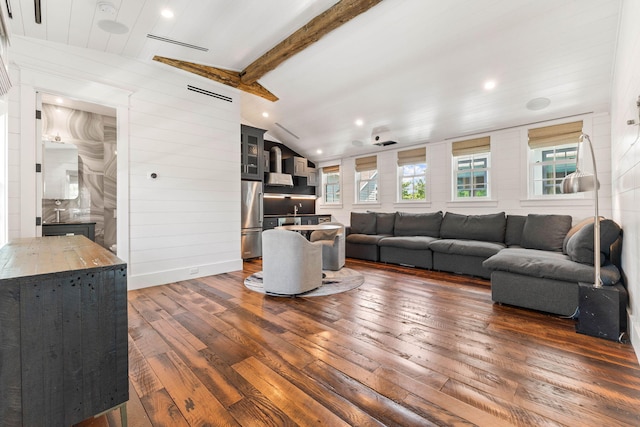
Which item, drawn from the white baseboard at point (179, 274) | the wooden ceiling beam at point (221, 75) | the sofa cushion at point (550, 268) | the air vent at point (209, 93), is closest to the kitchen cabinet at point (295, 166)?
the wooden ceiling beam at point (221, 75)

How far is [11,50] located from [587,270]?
6138 millimetres

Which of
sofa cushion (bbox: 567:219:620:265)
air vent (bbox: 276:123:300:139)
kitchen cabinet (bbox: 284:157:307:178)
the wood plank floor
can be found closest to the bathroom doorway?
the wood plank floor

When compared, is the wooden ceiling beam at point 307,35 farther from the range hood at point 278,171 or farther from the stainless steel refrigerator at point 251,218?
the range hood at point 278,171

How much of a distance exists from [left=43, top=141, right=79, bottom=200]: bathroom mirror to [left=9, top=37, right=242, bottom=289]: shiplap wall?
1627 mm

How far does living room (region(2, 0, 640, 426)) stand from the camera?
105 inches

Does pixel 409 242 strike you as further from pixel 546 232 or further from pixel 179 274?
pixel 179 274

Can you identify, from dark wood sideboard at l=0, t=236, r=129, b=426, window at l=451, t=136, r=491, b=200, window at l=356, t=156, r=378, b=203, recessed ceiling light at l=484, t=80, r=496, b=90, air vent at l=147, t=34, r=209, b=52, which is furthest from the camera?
window at l=356, t=156, r=378, b=203

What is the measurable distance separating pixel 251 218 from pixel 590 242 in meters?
5.10

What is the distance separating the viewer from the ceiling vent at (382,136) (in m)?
5.77

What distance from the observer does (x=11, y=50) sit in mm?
2920

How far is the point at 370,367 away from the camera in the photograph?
1.84 m

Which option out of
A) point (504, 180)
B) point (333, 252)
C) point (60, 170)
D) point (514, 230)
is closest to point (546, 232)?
point (514, 230)

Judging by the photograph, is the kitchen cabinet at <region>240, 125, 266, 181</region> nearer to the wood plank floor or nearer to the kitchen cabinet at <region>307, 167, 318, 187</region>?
the kitchen cabinet at <region>307, 167, 318, 187</region>

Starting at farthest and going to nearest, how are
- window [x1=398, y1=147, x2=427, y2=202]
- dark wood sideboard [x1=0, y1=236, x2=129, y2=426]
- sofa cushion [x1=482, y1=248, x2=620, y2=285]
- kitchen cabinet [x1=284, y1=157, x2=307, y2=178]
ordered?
1. kitchen cabinet [x1=284, y1=157, x2=307, y2=178]
2. window [x1=398, y1=147, x2=427, y2=202]
3. sofa cushion [x1=482, y1=248, x2=620, y2=285]
4. dark wood sideboard [x1=0, y1=236, x2=129, y2=426]
